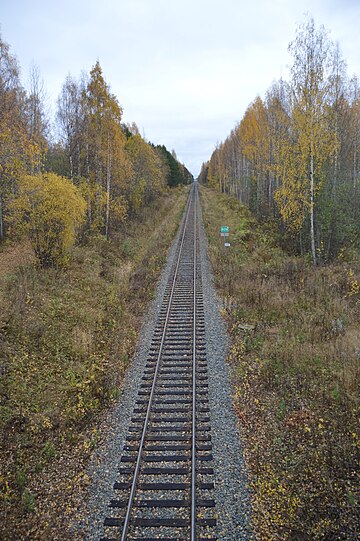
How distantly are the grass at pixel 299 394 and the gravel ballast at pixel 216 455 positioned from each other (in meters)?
0.25

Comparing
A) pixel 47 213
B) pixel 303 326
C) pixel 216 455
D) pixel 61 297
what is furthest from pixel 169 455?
pixel 47 213

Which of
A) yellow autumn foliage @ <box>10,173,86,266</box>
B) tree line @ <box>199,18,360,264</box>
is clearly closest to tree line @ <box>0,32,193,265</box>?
yellow autumn foliage @ <box>10,173,86,266</box>

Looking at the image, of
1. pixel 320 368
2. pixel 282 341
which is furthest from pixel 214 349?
pixel 320 368

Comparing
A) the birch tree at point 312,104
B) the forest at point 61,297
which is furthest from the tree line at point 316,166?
the forest at point 61,297

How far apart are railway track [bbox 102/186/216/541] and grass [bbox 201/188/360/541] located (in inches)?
36.6

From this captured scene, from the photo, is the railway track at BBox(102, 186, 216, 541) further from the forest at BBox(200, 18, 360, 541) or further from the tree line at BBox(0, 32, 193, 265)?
the tree line at BBox(0, 32, 193, 265)

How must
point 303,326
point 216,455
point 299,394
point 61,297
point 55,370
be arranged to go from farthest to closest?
point 61,297, point 303,326, point 55,370, point 299,394, point 216,455

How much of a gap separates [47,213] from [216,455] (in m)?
11.3

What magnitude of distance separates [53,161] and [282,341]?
22.2 meters

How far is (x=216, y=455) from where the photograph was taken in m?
7.10

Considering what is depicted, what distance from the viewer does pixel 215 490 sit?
627cm

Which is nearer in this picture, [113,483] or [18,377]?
[113,483]

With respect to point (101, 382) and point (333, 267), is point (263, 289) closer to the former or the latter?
point (333, 267)

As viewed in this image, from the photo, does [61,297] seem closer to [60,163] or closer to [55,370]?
[55,370]
